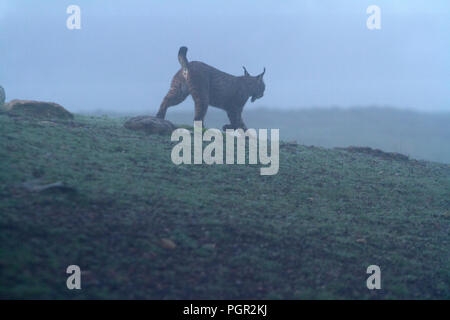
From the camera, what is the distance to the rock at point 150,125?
12141mm

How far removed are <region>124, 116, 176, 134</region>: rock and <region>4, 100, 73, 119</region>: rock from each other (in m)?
1.71

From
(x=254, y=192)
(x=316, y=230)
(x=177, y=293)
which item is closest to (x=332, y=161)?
(x=254, y=192)

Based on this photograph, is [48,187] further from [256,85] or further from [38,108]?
[256,85]

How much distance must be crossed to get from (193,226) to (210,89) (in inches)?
272

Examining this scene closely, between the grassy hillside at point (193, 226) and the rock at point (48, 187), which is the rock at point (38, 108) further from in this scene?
the rock at point (48, 187)

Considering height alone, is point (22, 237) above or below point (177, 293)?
above

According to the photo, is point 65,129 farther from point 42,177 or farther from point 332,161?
point 332,161

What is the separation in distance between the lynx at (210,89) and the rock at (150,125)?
1082mm

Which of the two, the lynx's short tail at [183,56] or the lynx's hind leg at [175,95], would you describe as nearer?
the lynx's short tail at [183,56]

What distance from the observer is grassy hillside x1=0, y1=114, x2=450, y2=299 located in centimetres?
582

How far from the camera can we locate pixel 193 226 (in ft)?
23.6

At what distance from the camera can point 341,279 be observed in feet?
22.0

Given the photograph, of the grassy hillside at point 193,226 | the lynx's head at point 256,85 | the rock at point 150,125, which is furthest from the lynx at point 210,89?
the grassy hillside at point 193,226
